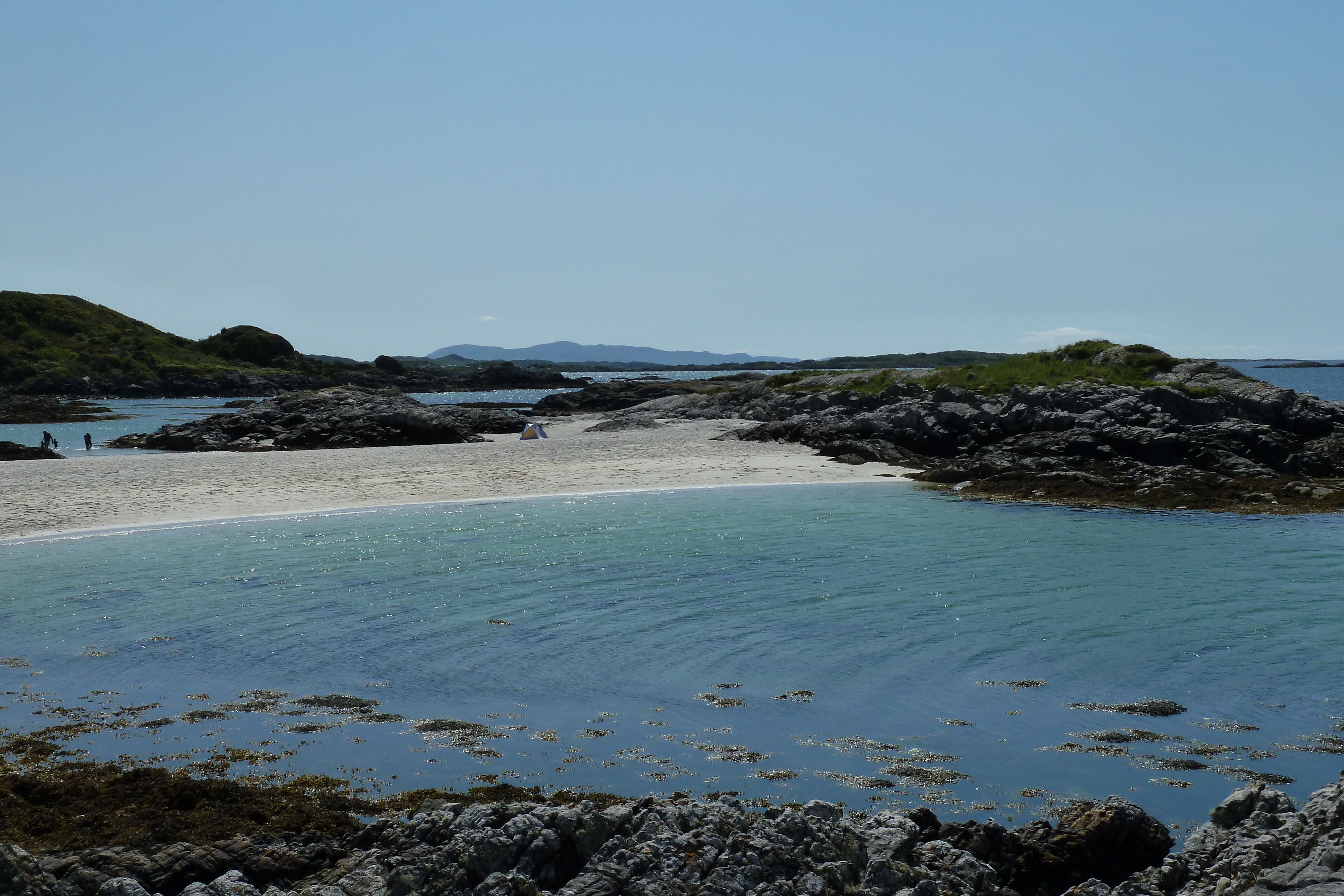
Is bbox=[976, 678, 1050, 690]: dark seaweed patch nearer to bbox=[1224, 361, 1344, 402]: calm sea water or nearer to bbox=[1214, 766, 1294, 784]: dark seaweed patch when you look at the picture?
→ bbox=[1214, 766, 1294, 784]: dark seaweed patch

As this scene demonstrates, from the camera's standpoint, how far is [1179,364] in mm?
50844

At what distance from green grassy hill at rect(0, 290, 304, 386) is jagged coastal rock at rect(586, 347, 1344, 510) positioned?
115 m

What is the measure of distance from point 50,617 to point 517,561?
341 inches

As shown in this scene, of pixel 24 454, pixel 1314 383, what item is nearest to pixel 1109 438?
pixel 24 454

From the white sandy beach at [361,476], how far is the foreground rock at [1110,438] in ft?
10.9

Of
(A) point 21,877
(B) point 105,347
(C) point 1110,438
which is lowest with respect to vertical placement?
(A) point 21,877

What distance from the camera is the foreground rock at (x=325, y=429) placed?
170ft

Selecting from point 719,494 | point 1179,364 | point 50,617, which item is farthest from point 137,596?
point 1179,364

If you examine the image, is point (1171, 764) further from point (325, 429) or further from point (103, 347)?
point (103, 347)

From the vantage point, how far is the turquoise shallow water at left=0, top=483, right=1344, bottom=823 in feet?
32.4

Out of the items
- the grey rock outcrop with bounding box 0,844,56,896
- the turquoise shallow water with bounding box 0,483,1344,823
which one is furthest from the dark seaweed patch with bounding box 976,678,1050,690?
the grey rock outcrop with bounding box 0,844,56,896

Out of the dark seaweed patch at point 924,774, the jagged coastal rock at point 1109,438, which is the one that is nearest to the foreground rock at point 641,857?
the dark seaweed patch at point 924,774

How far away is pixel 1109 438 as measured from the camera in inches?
1452

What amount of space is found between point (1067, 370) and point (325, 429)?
41.3m
